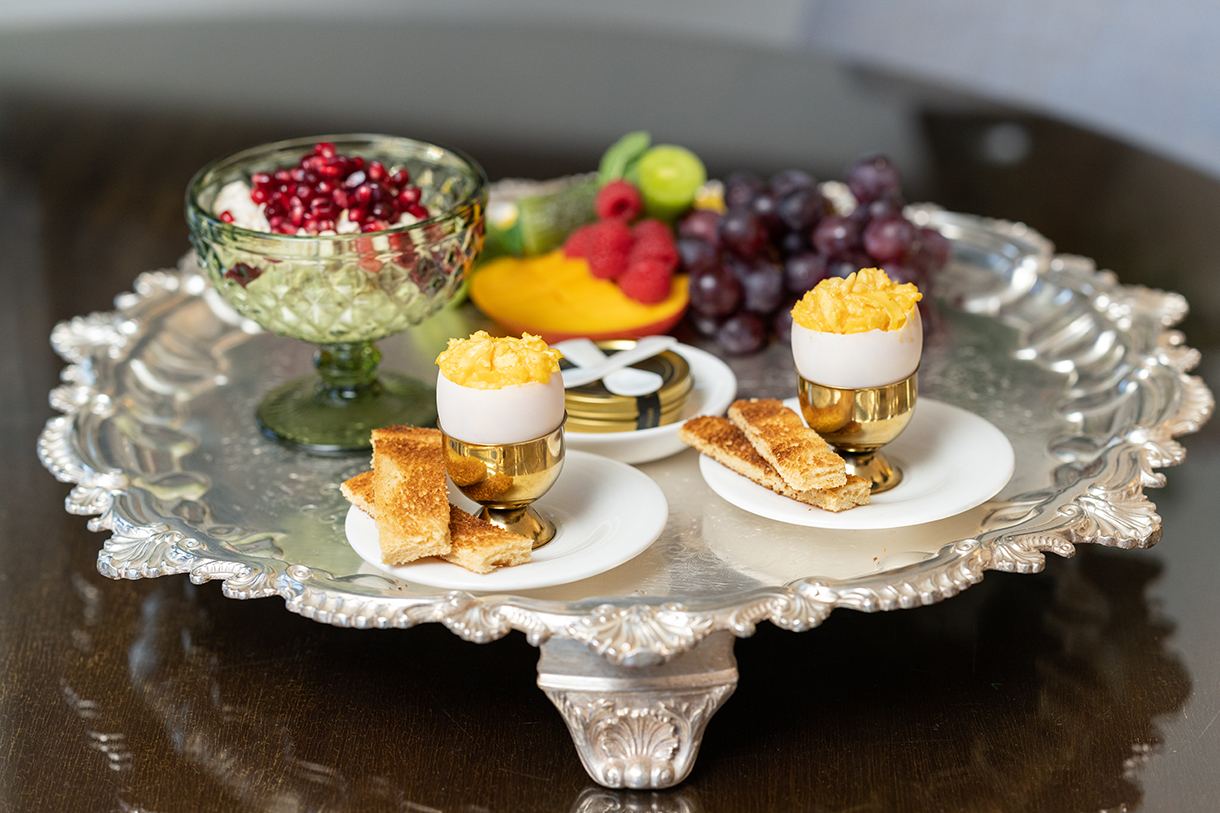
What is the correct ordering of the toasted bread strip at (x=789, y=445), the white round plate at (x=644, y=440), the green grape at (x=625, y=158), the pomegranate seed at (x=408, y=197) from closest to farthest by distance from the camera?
the toasted bread strip at (x=789, y=445)
the white round plate at (x=644, y=440)
the pomegranate seed at (x=408, y=197)
the green grape at (x=625, y=158)

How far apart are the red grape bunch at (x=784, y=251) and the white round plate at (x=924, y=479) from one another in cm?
27

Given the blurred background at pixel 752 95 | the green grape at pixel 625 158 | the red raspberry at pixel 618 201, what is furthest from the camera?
the blurred background at pixel 752 95

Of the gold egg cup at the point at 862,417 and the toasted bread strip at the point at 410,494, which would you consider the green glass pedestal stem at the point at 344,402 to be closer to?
the toasted bread strip at the point at 410,494

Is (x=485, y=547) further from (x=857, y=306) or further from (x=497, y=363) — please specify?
(x=857, y=306)

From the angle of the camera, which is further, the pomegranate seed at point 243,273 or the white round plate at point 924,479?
the pomegranate seed at point 243,273

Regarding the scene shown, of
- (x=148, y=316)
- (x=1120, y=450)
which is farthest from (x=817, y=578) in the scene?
(x=148, y=316)

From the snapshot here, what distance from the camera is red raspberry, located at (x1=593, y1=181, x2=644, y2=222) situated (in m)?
1.66

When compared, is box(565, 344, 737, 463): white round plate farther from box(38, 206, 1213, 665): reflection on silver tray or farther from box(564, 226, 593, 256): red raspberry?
box(564, 226, 593, 256): red raspberry

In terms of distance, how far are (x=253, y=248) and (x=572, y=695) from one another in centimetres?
61

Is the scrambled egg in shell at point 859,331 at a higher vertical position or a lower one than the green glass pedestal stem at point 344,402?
higher

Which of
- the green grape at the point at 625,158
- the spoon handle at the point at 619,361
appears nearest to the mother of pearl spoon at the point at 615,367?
the spoon handle at the point at 619,361

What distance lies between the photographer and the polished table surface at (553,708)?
953 millimetres

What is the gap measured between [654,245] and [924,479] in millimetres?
546

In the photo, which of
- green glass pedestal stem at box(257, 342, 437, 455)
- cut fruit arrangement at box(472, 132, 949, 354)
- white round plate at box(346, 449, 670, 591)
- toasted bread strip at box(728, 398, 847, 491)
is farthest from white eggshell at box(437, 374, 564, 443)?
cut fruit arrangement at box(472, 132, 949, 354)
